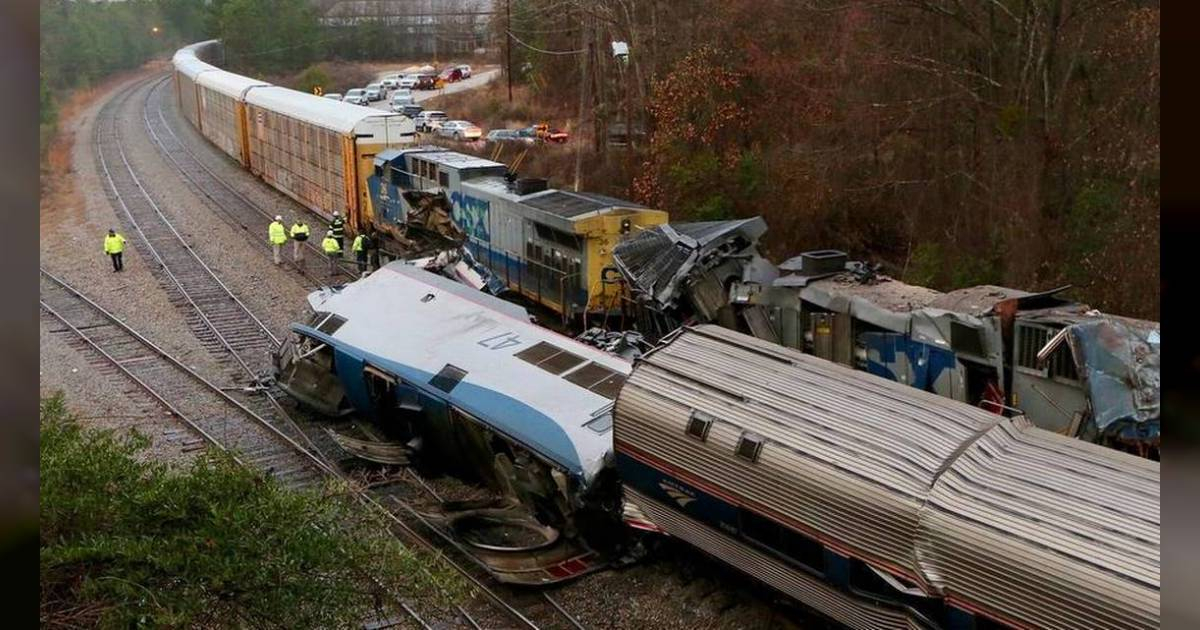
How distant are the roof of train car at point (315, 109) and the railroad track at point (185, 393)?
26.9 feet

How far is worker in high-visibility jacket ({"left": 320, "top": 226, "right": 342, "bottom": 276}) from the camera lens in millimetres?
24436

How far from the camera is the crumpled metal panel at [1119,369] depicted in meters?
10.5

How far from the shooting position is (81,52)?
1242 inches

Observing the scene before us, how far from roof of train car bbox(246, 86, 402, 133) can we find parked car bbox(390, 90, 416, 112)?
1757 cm

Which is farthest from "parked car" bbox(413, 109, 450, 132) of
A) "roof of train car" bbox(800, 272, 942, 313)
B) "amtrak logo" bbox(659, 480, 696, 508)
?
"amtrak logo" bbox(659, 480, 696, 508)

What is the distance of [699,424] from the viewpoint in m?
10.0

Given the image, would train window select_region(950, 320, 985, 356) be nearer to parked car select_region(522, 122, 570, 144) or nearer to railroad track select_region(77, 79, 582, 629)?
railroad track select_region(77, 79, 582, 629)

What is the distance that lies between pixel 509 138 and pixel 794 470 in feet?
105

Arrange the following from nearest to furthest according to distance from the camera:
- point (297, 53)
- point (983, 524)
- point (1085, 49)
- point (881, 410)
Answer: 1. point (983, 524)
2. point (881, 410)
3. point (1085, 49)
4. point (297, 53)

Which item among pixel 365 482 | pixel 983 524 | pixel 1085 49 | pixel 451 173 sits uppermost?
pixel 1085 49

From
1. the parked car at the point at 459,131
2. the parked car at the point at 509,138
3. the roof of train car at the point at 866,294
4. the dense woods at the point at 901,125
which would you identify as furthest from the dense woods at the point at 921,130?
the parked car at the point at 459,131

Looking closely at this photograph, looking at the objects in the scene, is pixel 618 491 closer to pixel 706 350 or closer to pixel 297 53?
pixel 706 350

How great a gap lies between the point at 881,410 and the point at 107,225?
2717cm

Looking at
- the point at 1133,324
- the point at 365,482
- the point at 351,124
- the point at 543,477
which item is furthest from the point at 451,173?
the point at 1133,324
